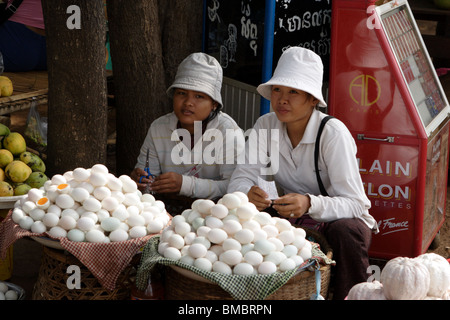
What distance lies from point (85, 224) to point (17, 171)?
4.05ft

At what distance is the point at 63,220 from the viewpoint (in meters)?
2.99

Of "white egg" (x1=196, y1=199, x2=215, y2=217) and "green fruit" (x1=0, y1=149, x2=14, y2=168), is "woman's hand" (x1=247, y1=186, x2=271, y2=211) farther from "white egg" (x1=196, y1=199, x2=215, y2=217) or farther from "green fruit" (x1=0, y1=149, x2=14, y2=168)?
"green fruit" (x1=0, y1=149, x2=14, y2=168)

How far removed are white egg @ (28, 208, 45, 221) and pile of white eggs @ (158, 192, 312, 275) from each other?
2.00ft

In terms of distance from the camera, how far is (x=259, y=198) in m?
3.33

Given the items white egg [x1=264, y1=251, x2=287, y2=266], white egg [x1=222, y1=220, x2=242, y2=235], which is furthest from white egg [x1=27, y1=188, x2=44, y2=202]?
white egg [x1=264, y1=251, x2=287, y2=266]

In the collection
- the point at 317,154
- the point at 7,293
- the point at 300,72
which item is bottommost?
the point at 7,293

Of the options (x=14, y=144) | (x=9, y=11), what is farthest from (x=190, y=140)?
(x=9, y=11)

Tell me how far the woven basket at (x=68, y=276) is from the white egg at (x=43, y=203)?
0.20 metres

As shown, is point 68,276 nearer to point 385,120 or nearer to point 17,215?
point 17,215

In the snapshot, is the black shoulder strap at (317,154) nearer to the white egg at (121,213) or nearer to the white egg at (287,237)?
the white egg at (287,237)

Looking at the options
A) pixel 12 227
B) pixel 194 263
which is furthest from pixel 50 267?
pixel 194 263

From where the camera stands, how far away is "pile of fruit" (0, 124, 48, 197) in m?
3.94

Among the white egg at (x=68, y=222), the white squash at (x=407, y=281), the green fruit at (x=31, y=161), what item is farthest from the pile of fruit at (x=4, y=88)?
the white squash at (x=407, y=281)

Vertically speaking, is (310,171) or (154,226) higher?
(310,171)
